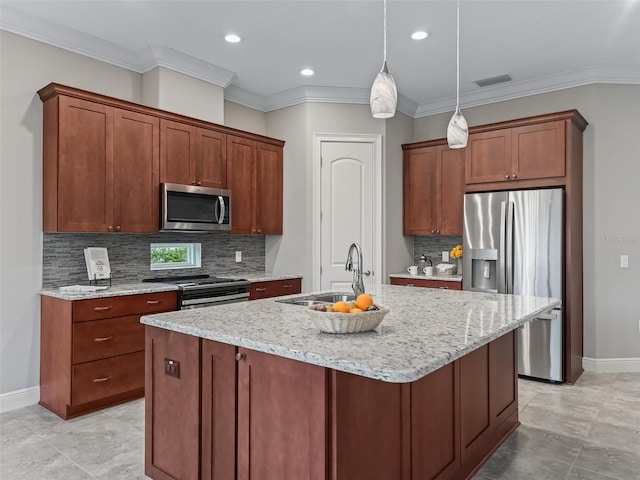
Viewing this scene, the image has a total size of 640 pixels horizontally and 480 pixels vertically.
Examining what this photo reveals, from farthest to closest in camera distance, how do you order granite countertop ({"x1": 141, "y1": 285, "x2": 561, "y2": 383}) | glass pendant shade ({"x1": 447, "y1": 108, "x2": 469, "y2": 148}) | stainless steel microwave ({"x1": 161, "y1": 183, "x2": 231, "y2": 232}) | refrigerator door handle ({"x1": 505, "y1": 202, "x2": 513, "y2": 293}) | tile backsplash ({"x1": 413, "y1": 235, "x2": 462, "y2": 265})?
tile backsplash ({"x1": 413, "y1": 235, "x2": 462, "y2": 265}) < refrigerator door handle ({"x1": 505, "y1": 202, "x2": 513, "y2": 293}) < stainless steel microwave ({"x1": 161, "y1": 183, "x2": 231, "y2": 232}) < glass pendant shade ({"x1": 447, "y1": 108, "x2": 469, "y2": 148}) < granite countertop ({"x1": 141, "y1": 285, "x2": 561, "y2": 383})

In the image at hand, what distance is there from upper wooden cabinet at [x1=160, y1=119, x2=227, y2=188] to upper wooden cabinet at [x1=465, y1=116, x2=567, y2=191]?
247 cm

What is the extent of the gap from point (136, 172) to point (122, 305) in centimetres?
110

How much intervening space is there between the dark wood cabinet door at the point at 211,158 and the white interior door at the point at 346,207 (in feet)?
3.68

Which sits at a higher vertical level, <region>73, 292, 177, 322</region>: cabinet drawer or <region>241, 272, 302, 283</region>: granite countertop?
<region>241, 272, 302, 283</region>: granite countertop

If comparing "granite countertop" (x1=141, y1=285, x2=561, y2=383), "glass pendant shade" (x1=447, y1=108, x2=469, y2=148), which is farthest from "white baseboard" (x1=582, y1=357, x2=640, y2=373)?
"glass pendant shade" (x1=447, y1=108, x2=469, y2=148)

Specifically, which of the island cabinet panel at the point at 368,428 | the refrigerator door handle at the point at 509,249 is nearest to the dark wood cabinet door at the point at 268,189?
the refrigerator door handle at the point at 509,249

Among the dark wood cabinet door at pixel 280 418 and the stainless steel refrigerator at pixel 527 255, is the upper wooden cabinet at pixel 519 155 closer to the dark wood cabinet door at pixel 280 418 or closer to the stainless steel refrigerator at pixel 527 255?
the stainless steel refrigerator at pixel 527 255

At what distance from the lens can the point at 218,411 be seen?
192cm

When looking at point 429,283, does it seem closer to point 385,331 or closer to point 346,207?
point 346,207

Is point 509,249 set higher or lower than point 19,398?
higher

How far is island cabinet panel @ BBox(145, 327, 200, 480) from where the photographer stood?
202cm

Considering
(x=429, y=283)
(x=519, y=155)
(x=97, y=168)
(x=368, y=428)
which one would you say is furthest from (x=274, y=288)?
(x=368, y=428)

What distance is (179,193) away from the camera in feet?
13.1

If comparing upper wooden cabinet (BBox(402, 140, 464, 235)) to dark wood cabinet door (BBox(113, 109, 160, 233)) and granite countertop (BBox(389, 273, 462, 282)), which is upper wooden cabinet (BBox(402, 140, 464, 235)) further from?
dark wood cabinet door (BBox(113, 109, 160, 233))
